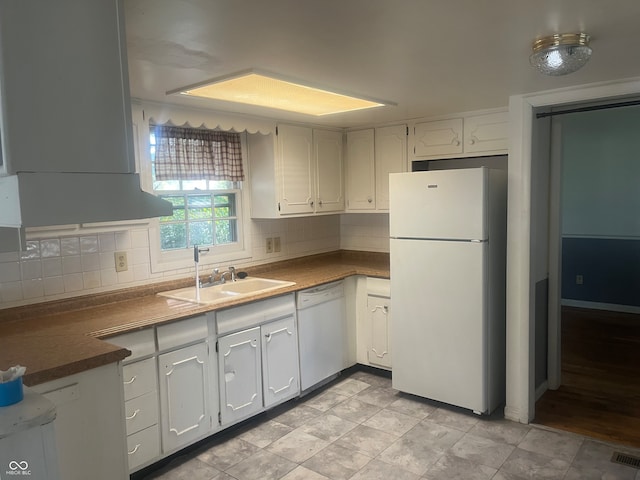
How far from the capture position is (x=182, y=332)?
2656 mm

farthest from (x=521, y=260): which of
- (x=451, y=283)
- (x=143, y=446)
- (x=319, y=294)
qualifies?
(x=143, y=446)

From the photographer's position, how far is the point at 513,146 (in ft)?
10.0

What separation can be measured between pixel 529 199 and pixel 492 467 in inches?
63.5

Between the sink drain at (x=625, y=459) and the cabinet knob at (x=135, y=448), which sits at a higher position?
the cabinet knob at (x=135, y=448)

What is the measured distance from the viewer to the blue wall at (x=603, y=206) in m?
5.56

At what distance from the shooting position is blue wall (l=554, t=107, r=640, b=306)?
5562mm

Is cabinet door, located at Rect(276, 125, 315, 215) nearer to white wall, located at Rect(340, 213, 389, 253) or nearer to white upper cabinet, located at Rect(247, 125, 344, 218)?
white upper cabinet, located at Rect(247, 125, 344, 218)

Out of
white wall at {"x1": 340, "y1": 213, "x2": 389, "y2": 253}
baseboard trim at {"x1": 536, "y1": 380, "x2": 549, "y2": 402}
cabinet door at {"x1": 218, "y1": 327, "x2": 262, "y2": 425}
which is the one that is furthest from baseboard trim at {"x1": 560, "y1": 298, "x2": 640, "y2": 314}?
cabinet door at {"x1": 218, "y1": 327, "x2": 262, "y2": 425}

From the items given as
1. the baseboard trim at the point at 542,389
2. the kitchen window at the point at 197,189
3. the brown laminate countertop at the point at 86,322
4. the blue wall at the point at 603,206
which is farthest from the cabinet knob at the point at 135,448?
the blue wall at the point at 603,206

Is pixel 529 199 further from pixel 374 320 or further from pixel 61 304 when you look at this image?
pixel 61 304

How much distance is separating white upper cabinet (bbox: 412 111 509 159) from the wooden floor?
6.18ft

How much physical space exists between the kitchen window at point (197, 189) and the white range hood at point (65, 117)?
5.96 feet

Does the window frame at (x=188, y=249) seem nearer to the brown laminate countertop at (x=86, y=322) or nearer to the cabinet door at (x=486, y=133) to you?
the brown laminate countertop at (x=86, y=322)
